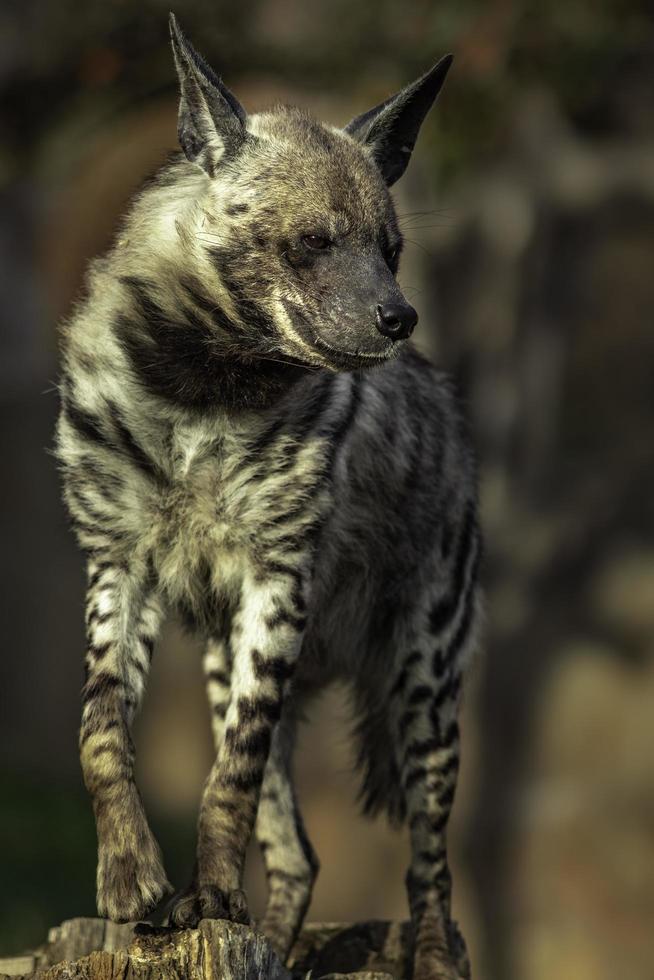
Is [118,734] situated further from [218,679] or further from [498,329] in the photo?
[498,329]

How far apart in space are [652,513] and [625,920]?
313 cm

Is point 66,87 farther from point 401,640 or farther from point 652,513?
point 401,640

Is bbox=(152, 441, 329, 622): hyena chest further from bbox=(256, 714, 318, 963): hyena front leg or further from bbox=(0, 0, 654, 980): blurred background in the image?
bbox=(0, 0, 654, 980): blurred background

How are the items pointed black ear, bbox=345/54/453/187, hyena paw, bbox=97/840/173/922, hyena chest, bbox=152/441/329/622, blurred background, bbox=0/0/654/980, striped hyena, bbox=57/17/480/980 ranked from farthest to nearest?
blurred background, bbox=0/0/654/980
pointed black ear, bbox=345/54/453/187
hyena chest, bbox=152/441/329/622
striped hyena, bbox=57/17/480/980
hyena paw, bbox=97/840/173/922

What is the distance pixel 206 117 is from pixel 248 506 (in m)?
1.21

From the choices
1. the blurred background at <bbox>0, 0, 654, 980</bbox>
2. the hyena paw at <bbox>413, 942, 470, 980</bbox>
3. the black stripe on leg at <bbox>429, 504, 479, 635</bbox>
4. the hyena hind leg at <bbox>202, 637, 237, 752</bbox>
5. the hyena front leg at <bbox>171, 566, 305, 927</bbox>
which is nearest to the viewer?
the hyena front leg at <bbox>171, 566, 305, 927</bbox>

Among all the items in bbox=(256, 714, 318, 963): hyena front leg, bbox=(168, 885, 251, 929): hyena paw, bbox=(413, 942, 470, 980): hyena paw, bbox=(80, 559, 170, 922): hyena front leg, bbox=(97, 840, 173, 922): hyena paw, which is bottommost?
bbox=(413, 942, 470, 980): hyena paw

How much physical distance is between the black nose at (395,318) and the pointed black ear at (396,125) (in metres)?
0.78

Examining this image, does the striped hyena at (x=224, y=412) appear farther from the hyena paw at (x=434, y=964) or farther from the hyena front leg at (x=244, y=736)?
the hyena paw at (x=434, y=964)

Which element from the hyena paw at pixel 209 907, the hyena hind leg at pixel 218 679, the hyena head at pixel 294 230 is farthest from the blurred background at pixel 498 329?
the hyena paw at pixel 209 907

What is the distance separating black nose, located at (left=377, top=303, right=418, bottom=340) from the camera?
501cm

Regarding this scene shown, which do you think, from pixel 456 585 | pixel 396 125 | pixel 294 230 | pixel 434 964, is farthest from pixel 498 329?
pixel 294 230

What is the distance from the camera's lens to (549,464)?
13891 millimetres

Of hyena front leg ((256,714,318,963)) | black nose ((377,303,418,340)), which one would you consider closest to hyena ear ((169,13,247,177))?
black nose ((377,303,418,340))
